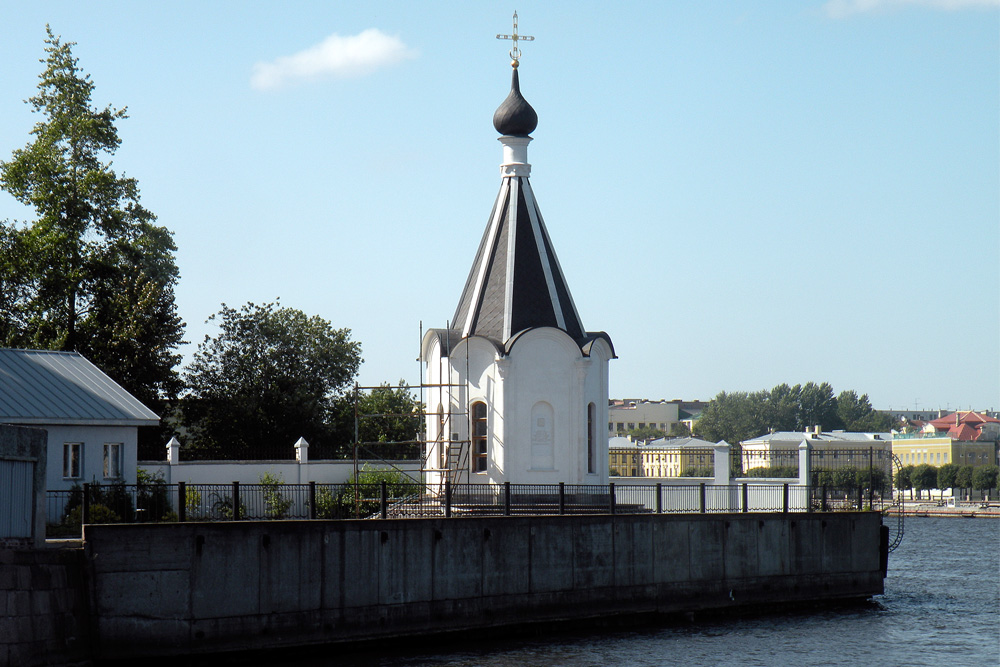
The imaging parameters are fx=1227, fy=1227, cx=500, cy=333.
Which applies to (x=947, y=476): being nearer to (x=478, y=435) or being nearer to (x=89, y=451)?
(x=478, y=435)

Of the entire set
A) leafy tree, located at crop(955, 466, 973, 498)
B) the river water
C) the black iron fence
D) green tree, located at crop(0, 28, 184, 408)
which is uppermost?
green tree, located at crop(0, 28, 184, 408)

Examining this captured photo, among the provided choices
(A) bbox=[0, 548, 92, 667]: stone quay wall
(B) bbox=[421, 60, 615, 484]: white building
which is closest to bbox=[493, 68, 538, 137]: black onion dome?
(B) bbox=[421, 60, 615, 484]: white building

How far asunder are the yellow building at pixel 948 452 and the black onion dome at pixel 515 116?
117 meters

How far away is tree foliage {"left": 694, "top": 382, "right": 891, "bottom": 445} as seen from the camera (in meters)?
184

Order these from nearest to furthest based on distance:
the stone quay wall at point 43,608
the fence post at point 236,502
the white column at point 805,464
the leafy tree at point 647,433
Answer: the stone quay wall at point 43,608 < the fence post at point 236,502 < the white column at point 805,464 < the leafy tree at point 647,433

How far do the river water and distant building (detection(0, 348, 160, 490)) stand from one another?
38.6 feet

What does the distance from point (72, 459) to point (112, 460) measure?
5.25 feet

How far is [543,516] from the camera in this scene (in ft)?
95.2

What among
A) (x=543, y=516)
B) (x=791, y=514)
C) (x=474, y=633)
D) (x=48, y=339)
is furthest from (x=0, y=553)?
(x=48, y=339)

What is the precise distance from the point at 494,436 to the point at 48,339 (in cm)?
2228

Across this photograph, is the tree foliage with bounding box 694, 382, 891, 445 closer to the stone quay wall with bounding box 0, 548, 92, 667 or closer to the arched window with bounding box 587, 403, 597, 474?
the arched window with bounding box 587, 403, 597, 474

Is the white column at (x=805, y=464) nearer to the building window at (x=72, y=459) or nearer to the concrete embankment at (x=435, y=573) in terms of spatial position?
the concrete embankment at (x=435, y=573)

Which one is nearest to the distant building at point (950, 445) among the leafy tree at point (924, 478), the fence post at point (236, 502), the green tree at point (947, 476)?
the leafy tree at point (924, 478)

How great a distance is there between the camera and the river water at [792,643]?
24.8 m
